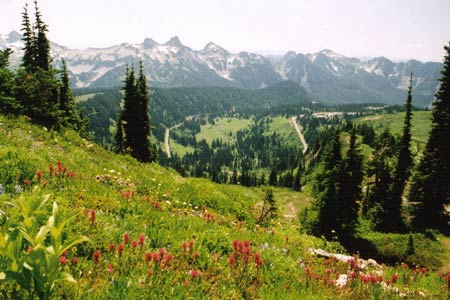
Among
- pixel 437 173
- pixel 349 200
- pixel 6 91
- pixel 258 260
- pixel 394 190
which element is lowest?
pixel 394 190

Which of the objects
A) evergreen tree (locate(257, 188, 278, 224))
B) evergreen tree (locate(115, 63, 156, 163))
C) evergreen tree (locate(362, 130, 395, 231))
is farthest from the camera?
evergreen tree (locate(115, 63, 156, 163))

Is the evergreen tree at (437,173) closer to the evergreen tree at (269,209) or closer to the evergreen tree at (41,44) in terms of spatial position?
the evergreen tree at (269,209)

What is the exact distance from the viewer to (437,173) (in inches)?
1571

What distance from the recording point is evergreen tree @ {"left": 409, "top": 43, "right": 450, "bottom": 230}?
39.8 m

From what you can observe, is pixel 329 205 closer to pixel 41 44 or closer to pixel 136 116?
pixel 136 116

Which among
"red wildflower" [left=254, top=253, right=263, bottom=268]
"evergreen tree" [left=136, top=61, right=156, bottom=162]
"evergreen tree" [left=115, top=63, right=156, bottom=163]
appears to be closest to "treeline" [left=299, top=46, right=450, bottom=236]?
"evergreen tree" [left=136, top=61, right=156, bottom=162]

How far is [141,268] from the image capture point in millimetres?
5176

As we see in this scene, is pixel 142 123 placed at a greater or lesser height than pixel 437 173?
greater

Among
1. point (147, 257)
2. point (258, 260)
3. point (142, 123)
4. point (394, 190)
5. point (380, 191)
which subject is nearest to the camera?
point (147, 257)

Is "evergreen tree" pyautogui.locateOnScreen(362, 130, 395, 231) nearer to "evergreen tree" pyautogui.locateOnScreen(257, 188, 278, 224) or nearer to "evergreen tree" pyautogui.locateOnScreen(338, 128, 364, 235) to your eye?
"evergreen tree" pyautogui.locateOnScreen(338, 128, 364, 235)

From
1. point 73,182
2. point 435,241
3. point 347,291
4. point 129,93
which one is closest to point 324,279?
point 347,291

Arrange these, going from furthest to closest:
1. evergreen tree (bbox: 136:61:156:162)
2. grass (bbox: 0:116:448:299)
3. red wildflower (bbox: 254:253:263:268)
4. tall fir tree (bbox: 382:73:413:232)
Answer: evergreen tree (bbox: 136:61:156:162), tall fir tree (bbox: 382:73:413:232), red wildflower (bbox: 254:253:263:268), grass (bbox: 0:116:448:299)

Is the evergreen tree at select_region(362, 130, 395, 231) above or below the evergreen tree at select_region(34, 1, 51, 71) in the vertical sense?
below

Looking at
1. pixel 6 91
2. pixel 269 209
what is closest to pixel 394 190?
pixel 269 209
